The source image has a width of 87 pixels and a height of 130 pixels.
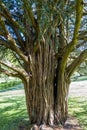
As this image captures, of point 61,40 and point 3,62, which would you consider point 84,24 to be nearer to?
point 61,40

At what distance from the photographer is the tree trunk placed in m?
6.75

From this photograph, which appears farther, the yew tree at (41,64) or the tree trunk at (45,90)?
the tree trunk at (45,90)

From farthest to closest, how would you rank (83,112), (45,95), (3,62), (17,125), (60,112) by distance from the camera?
1. (83,112)
2. (17,125)
3. (60,112)
4. (45,95)
5. (3,62)

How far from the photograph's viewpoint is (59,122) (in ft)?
23.4

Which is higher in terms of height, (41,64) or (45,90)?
(41,64)

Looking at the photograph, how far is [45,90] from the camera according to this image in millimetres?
6742

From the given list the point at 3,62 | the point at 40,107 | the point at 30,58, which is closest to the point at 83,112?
the point at 40,107

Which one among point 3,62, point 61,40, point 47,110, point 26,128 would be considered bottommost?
point 26,128

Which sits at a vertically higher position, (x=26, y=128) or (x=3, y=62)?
(x=3, y=62)

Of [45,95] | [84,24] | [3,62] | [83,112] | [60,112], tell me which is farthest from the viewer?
[83,112]

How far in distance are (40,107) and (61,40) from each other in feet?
6.57

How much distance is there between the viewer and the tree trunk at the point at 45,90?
675cm

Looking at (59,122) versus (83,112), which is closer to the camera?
(59,122)

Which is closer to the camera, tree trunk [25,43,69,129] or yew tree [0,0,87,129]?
yew tree [0,0,87,129]
